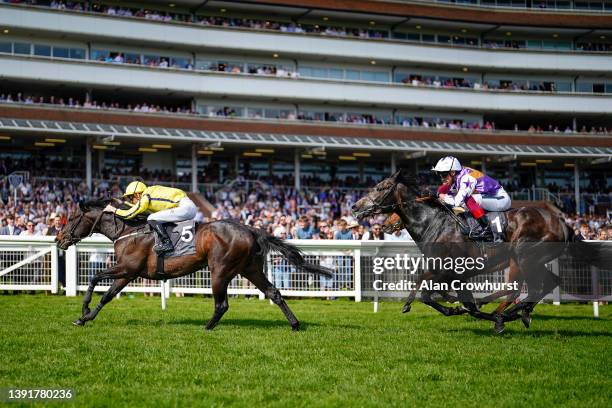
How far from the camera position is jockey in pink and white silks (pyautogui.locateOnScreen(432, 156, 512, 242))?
1055 centimetres

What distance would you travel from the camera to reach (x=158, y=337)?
9227mm

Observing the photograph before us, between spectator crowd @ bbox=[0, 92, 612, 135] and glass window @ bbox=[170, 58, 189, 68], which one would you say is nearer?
spectator crowd @ bbox=[0, 92, 612, 135]

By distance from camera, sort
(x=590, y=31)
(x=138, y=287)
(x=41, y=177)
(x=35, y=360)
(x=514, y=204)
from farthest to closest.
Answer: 1. (x=590, y=31)
2. (x=514, y=204)
3. (x=41, y=177)
4. (x=138, y=287)
5. (x=35, y=360)

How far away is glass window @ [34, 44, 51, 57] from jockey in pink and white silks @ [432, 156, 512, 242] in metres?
29.7

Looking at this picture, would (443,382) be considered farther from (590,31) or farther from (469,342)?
(590,31)

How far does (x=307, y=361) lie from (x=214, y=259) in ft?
9.81

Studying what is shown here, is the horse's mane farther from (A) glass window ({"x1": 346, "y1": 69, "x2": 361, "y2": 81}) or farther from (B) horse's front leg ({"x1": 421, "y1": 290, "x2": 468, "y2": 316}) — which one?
(A) glass window ({"x1": 346, "y1": 69, "x2": 361, "y2": 81})

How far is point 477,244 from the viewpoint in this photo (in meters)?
10.6

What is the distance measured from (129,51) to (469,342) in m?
32.4

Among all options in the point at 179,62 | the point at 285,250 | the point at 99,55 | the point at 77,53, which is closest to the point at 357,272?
the point at 285,250

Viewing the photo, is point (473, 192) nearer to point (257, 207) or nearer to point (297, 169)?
point (257, 207)

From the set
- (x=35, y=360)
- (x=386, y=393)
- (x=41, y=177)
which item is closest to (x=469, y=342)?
(x=386, y=393)

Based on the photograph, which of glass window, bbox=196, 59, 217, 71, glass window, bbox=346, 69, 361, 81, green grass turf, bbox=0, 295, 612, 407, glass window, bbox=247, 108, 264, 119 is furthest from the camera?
glass window, bbox=346, 69, 361, 81

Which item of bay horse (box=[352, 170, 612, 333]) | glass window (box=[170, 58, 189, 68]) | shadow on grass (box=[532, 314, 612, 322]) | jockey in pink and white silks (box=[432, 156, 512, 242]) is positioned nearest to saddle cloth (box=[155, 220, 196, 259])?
bay horse (box=[352, 170, 612, 333])
